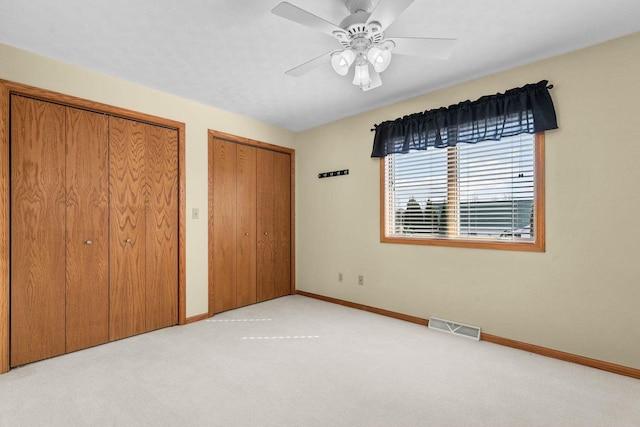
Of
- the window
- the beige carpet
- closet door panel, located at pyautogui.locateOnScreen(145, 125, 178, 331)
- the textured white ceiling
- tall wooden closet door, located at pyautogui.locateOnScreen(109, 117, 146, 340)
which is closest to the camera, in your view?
the beige carpet

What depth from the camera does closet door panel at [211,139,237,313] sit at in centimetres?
371

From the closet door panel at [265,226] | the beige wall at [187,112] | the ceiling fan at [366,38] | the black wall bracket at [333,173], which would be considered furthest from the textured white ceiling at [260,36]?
the closet door panel at [265,226]

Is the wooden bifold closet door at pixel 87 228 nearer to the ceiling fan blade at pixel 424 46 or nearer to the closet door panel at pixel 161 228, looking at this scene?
the closet door panel at pixel 161 228

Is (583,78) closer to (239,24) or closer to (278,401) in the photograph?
(239,24)

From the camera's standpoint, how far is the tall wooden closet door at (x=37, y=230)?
2.36 m

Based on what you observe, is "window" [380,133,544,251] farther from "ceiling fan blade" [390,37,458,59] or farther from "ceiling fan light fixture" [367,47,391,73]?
"ceiling fan light fixture" [367,47,391,73]

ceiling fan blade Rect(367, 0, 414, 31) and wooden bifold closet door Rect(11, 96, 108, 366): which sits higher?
ceiling fan blade Rect(367, 0, 414, 31)

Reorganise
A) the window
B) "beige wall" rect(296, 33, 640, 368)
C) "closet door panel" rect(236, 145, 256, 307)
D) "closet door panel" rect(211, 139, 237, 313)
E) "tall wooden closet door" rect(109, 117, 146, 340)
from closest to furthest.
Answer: "beige wall" rect(296, 33, 640, 368), the window, "tall wooden closet door" rect(109, 117, 146, 340), "closet door panel" rect(211, 139, 237, 313), "closet door panel" rect(236, 145, 256, 307)

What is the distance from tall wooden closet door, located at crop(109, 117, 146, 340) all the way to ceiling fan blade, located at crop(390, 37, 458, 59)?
2576mm

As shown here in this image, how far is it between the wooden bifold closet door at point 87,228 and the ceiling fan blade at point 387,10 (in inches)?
98.8

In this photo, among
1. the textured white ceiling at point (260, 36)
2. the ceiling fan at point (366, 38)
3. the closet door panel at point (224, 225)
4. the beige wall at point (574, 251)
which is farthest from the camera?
the closet door panel at point (224, 225)

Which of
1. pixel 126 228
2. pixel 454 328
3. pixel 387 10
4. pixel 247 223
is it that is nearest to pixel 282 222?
pixel 247 223

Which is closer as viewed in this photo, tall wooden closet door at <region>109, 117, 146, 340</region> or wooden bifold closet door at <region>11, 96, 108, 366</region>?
wooden bifold closet door at <region>11, 96, 108, 366</region>

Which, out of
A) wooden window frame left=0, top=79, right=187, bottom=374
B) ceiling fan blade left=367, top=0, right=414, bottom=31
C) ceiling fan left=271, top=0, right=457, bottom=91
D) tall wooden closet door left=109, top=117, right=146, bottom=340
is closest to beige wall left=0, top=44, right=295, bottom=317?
wooden window frame left=0, top=79, right=187, bottom=374
